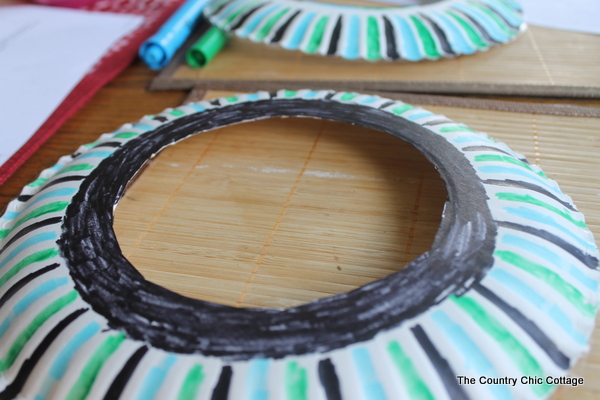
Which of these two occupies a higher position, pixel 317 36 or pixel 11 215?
pixel 317 36

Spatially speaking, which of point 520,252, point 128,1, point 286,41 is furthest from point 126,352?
point 128,1

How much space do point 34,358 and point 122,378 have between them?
0.11m

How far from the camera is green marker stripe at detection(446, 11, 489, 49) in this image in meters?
1.08

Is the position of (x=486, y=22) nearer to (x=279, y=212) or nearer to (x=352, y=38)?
(x=352, y=38)

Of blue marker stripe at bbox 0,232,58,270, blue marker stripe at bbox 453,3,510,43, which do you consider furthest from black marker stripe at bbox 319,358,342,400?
blue marker stripe at bbox 453,3,510,43

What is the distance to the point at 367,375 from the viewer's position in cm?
42

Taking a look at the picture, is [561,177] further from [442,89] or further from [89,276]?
[89,276]

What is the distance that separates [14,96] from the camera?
1001 millimetres

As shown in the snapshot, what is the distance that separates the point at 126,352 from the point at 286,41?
0.75 metres

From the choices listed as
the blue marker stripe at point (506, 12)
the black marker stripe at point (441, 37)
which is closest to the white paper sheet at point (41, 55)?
the black marker stripe at point (441, 37)

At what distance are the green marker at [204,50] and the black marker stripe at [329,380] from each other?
0.87 meters

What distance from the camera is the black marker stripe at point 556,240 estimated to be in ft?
1.79

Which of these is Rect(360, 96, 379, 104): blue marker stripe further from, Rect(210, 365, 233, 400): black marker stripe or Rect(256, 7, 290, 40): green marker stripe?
Rect(210, 365, 233, 400): black marker stripe

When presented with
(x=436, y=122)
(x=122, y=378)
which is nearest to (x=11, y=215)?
(x=122, y=378)
